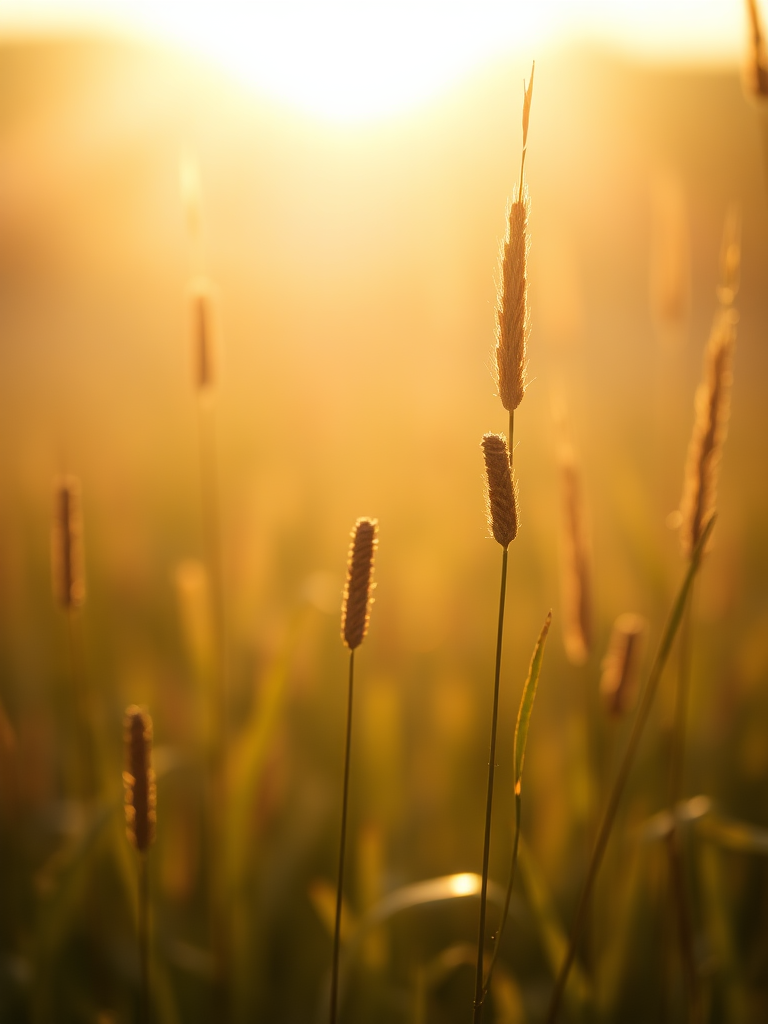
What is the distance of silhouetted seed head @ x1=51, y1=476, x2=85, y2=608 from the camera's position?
1301 millimetres

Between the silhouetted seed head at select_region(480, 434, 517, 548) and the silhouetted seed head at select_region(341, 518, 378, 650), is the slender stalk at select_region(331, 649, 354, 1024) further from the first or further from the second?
the silhouetted seed head at select_region(480, 434, 517, 548)

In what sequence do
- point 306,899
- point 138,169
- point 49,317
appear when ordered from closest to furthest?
point 306,899 < point 49,317 < point 138,169

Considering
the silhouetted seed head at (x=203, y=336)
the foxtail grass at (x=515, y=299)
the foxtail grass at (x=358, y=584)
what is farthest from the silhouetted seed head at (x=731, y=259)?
the silhouetted seed head at (x=203, y=336)

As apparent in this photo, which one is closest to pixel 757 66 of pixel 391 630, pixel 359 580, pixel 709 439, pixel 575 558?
pixel 709 439

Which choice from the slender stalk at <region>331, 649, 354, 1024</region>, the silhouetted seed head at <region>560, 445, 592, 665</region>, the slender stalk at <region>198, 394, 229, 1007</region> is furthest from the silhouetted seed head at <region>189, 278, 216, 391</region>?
the slender stalk at <region>331, 649, 354, 1024</region>

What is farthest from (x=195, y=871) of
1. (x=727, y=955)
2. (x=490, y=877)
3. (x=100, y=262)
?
(x=100, y=262)

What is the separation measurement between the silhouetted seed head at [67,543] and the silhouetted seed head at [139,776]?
0.36 meters

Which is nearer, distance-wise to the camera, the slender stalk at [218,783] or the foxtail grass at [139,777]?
the foxtail grass at [139,777]

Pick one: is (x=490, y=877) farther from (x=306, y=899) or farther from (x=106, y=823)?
(x=106, y=823)

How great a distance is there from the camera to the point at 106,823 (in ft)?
5.07

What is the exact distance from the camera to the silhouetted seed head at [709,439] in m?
1.21

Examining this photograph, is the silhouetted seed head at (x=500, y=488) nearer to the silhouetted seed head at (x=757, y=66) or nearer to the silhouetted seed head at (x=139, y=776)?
the silhouetted seed head at (x=139, y=776)

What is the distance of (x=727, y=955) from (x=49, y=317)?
8577mm

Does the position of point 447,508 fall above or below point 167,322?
below
